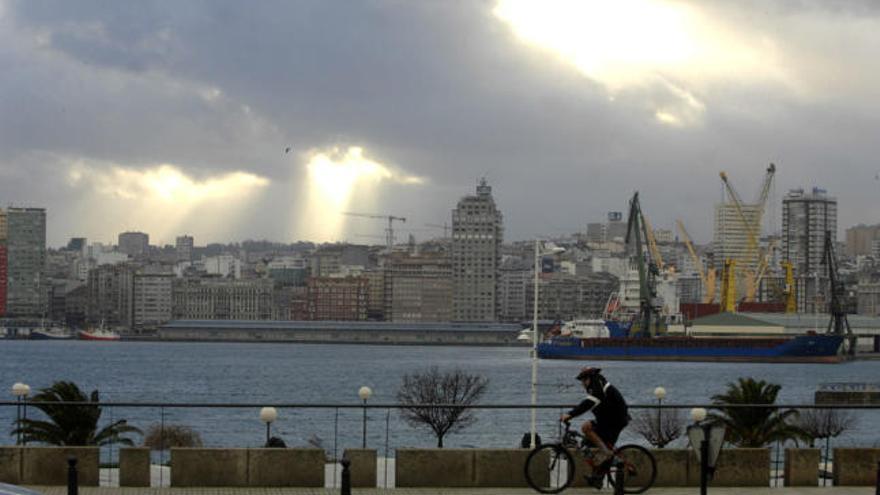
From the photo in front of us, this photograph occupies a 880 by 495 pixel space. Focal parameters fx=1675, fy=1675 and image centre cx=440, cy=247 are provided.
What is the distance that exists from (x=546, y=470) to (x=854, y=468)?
339cm

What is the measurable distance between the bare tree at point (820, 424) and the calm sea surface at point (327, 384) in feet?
11.9

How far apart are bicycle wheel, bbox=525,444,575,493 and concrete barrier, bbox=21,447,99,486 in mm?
4267

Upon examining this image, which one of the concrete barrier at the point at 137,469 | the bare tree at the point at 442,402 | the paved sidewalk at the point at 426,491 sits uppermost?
the concrete barrier at the point at 137,469

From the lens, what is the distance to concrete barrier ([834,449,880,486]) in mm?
17297

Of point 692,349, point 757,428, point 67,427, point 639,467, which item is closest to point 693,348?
point 692,349

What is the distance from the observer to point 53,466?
16.5 meters

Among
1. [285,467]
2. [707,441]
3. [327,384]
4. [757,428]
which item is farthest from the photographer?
[327,384]

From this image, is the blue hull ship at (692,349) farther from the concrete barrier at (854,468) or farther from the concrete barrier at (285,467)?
the concrete barrier at (285,467)

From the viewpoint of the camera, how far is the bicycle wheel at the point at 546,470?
1612 cm

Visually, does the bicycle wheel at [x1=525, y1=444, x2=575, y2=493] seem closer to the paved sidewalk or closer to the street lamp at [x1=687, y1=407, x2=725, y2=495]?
the paved sidewalk

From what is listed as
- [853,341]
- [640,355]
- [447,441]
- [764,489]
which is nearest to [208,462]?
[764,489]

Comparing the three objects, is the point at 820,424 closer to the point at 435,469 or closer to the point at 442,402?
the point at 442,402

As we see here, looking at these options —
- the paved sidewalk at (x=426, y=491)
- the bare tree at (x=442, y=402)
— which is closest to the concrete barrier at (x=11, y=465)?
the paved sidewalk at (x=426, y=491)

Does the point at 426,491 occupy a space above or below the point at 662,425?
above
